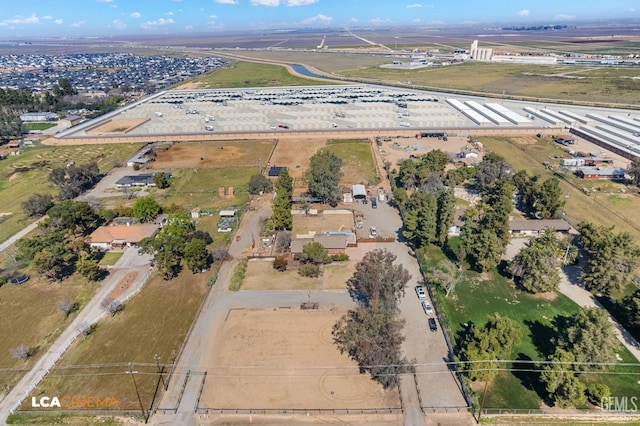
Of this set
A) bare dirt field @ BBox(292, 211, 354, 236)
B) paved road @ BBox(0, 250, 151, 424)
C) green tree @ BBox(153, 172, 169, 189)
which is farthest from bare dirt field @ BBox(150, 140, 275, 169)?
paved road @ BBox(0, 250, 151, 424)

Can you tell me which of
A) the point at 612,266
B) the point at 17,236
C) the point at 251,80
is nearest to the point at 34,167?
the point at 17,236

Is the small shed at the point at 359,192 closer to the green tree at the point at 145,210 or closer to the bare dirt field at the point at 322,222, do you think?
the bare dirt field at the point at 322,222

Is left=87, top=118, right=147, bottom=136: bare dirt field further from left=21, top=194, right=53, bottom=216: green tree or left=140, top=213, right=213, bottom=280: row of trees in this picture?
left=140, top=213, right=213, bottom=280: row of trees

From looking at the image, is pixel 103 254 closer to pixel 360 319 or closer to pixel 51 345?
pixel 51 345

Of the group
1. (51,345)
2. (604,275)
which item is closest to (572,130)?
(604,275)

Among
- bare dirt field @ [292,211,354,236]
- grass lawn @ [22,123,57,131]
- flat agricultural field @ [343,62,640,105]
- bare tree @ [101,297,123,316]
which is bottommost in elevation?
bare tree @ [101,297,123,316]

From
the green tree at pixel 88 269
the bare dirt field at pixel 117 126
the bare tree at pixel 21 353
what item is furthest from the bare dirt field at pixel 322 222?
the bare dirt field at pixel 117 126

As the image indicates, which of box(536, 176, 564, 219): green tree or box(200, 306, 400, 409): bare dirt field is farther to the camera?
box(536, 176, 564, 219): green tree
